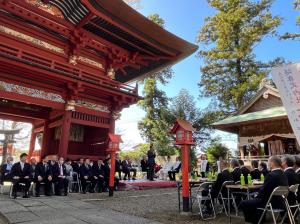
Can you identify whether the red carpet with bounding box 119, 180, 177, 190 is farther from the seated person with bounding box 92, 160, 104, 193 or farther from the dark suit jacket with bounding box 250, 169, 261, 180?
the dark suit jacket with bounding box 250, 169, 261, 180

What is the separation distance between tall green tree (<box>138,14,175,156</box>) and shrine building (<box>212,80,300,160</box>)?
986cm

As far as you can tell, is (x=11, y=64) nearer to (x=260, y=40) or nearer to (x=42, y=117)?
(x=42, y=117)

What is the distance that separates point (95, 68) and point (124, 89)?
1834 millimetres

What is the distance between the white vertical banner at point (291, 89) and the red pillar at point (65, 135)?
9558 mm

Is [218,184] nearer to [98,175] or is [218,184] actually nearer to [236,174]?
[236,174]

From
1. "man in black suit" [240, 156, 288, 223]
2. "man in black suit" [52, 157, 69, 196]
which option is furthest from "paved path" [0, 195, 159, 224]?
"man in black suit" [52, 157, 69, 196]

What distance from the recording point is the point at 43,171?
935 cm

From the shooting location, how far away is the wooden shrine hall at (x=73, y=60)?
10484 millimetres

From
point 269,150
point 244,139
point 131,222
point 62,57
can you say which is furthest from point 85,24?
point 269,150

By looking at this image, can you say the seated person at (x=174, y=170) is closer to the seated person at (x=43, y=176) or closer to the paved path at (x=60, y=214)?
the seated person at (x=43, y=176)

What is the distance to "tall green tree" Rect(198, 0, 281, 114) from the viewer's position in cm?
2270

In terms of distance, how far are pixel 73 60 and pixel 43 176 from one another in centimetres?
554

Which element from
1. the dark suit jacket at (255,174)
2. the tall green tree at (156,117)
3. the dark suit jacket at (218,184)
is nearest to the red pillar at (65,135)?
the dark suit jacket at (218,184)

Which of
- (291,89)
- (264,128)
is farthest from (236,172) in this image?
(264,128)
